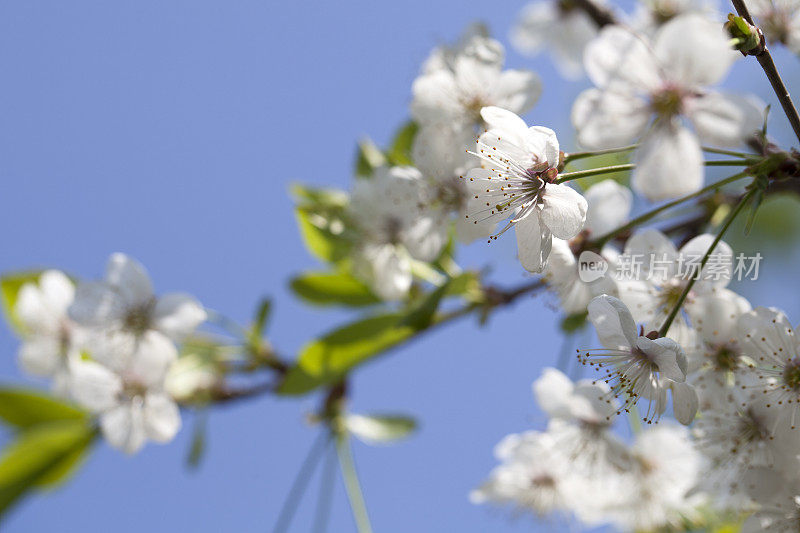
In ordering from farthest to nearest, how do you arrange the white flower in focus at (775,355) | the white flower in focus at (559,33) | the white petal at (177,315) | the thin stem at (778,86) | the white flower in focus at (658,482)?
the white flower in focus at (559,33)
the white flower in focus at (658,482)
the white petal at (177,315)
the white flower in focus at (775,355)
the thin stem at (778,86)

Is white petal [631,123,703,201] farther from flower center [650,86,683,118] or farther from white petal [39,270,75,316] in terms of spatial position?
white petal [39,270,75,316]

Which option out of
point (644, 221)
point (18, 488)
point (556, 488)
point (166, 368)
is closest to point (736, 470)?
point (644, 221)

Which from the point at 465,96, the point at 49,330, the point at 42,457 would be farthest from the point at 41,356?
the point at 465,96

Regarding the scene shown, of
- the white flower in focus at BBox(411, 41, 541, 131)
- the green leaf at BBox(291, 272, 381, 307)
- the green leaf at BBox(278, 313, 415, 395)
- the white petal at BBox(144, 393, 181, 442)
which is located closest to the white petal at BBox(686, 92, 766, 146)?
the white flower in focus at BBox(411, 41, 541, 131)

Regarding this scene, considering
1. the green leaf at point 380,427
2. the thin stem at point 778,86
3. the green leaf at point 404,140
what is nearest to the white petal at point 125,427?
the green leaf at point 380,427

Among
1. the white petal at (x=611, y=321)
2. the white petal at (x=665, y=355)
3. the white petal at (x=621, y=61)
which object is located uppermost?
the white petal at (x=621, y=61)

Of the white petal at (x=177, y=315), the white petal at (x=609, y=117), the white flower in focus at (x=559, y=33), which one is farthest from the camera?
the white flower in focus at (x=559, y=33)

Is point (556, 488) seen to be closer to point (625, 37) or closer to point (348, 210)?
point (348, 210)

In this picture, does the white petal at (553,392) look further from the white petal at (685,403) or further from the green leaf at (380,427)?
the green leaf at (380,427)
